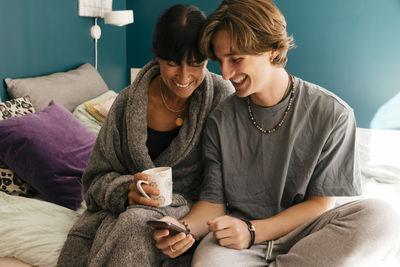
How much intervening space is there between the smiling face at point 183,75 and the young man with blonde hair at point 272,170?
9 centimetres

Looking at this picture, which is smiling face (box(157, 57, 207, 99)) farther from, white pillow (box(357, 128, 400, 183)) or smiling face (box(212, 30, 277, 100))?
white pillow (box(357, 128, 400, 183))

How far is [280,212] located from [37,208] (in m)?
0.90

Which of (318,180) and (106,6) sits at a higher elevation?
(106,6)

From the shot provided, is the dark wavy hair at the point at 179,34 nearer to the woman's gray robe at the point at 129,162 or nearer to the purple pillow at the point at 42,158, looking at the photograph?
the woman's gray robe at the point at 129,162

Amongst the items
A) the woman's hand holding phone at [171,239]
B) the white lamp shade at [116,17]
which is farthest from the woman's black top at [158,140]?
the white lamp shade at [116,17]

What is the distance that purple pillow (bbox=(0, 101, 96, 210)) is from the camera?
1666 millimetres

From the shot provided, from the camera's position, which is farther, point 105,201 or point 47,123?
point 47,123

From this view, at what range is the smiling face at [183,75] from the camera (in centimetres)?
135

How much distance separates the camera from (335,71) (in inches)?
131

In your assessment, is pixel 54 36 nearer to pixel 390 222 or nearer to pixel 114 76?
pixel 114 76

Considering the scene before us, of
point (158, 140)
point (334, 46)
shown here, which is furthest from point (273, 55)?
point (334, 46)

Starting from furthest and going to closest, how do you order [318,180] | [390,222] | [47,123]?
[47,123], [318,180], [390,222]

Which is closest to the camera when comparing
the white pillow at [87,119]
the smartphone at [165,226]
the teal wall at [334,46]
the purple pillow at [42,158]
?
the smartphone at [165,226]

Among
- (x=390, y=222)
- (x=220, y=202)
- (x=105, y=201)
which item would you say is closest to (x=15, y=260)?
(x=105, y=201)
